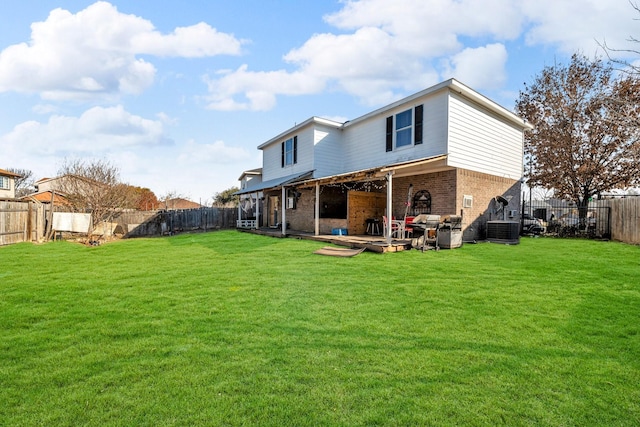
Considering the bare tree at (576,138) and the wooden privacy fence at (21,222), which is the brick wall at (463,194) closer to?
the bare tree at (576,138)

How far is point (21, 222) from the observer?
44.0 feet

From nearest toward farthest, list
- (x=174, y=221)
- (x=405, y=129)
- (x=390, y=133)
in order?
(x=405, y=129) → (x=390, y=133) → (x=174, y=221)

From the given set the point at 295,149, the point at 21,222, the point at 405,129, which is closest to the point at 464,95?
the point at 405,129

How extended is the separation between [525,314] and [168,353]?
4.57 m

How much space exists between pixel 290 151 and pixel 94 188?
37.2 ft

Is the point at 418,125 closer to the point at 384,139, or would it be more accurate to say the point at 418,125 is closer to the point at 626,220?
the point at 384,139

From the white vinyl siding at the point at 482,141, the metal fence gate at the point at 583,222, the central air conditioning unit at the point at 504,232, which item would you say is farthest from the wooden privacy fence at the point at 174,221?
the metal fence gate at the point at 583,222


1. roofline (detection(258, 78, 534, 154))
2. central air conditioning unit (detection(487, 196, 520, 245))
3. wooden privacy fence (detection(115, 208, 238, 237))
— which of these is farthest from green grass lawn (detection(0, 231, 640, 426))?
wooden privacy fence (detection(115, 208, 238, 237))

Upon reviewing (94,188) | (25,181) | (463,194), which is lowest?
(463,194)

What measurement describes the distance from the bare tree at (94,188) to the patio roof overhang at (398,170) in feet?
40.1

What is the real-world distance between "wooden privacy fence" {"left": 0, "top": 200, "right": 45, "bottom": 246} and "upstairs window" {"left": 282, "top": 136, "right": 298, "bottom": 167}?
12313mm

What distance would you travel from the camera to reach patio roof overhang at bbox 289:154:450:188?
34.7 ft

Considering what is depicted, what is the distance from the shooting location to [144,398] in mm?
2488

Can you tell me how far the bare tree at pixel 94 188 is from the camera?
1731cm
